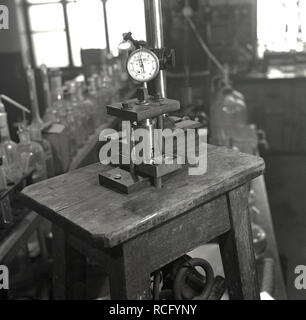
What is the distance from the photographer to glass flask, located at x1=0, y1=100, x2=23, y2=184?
1785 mm

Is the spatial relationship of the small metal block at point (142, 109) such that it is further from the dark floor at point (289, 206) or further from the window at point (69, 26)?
the window at point (69, 26)

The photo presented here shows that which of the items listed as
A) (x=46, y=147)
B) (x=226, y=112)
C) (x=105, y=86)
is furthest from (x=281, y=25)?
(x=46, y=147)

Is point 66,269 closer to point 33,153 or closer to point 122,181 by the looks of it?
point 122,181

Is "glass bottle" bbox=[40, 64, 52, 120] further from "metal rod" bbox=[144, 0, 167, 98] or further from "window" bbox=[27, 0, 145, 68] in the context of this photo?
"window" bbox=[27, 0, 145, 68]

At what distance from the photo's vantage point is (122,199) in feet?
3.77

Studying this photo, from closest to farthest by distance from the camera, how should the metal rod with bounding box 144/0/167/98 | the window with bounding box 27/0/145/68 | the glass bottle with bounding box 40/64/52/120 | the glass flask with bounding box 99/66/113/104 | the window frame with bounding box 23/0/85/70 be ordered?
1. the metal rod with bounding box 144/0/167/98
2. the glass bottle with bounding box 40/64/52/120
3. the glass flask with bounding box 99/66/113/104
4. the window with bounding box 27/0/145/68
5. the window frame with bounding box 23/0/85/70

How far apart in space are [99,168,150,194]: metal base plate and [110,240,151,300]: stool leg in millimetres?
167

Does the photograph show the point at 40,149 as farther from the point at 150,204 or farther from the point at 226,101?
the point at 226,101

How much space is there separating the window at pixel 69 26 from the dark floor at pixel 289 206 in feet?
7.46

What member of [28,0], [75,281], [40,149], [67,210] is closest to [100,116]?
[40,149]

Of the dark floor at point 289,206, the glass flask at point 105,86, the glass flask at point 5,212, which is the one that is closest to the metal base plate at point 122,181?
the glass flask at point 5,212

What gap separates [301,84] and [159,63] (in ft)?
13.5

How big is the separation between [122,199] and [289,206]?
3648mm

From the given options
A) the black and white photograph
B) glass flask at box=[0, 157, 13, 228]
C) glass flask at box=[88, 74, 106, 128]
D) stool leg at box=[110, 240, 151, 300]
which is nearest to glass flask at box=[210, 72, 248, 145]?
the black and white photograph
